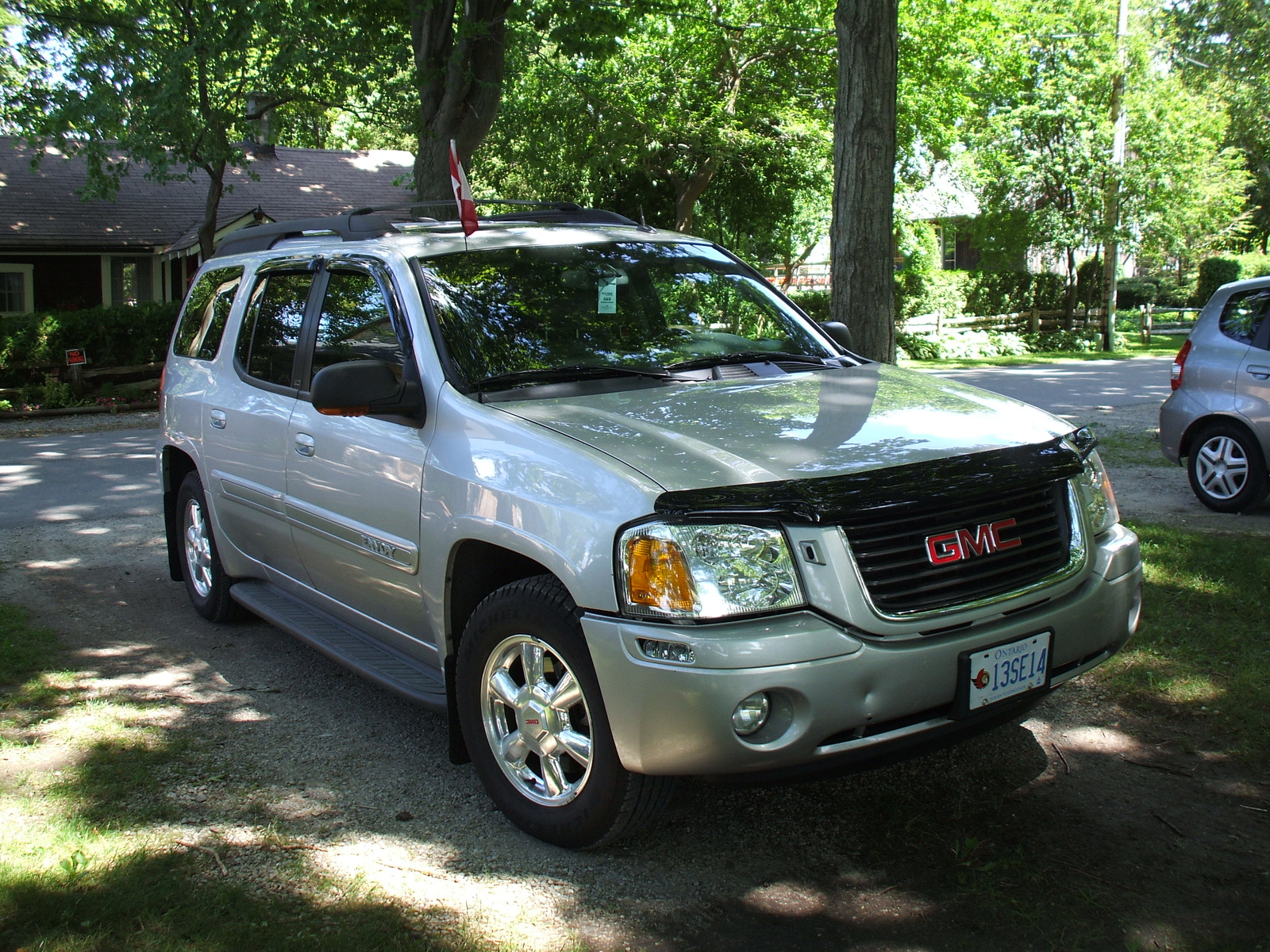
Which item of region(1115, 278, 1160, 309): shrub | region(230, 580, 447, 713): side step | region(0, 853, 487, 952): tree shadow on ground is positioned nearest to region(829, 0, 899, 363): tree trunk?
region(230, 580, 447, 713): side step

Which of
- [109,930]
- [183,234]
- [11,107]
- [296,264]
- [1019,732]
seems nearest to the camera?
[109,930]

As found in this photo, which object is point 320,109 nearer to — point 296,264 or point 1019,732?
point 296,264

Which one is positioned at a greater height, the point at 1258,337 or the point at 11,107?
the point at 11,107

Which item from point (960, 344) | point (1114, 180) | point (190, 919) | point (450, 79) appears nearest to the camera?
point (190, 919)

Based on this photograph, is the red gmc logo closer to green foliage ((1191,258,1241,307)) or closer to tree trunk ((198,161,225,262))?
tree trunk ((198,161,225,262))

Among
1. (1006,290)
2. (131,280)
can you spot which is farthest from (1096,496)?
(131,280)

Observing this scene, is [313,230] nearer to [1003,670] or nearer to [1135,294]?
[1003,670]

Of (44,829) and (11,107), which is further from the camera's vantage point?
(11,107)

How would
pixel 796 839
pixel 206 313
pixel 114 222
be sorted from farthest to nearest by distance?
pixel 114 222 → pixel 206 313 → pixel 796 839

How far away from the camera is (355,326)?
452 cm

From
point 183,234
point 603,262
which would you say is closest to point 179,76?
point 183,234

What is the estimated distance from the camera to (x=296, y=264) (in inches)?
200

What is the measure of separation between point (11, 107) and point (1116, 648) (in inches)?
846

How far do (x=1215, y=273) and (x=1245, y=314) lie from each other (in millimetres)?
34238
